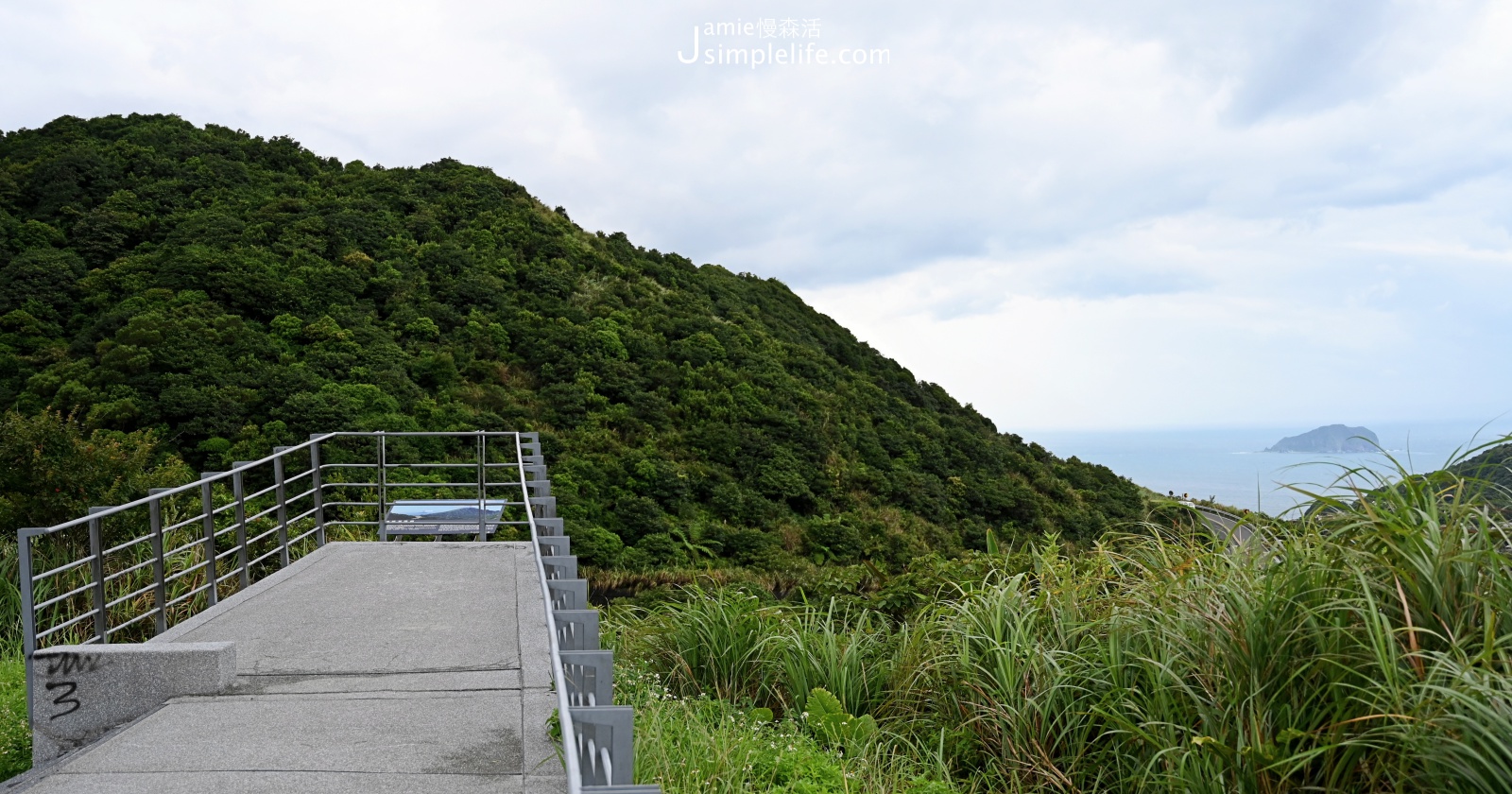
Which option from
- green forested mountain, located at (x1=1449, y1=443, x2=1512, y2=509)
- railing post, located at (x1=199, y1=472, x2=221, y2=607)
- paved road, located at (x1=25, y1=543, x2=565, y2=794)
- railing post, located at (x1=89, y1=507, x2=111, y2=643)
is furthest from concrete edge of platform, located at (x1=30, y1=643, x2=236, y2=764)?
green forested mountain, located at (x1=1449, y1=443, x2=1512, y2=509)

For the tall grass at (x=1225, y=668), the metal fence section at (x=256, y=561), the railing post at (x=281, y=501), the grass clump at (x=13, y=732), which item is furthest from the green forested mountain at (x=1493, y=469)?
the railing post at (x=281, y=501)

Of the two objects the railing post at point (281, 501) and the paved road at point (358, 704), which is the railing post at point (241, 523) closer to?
the paved road at point (358, 704)

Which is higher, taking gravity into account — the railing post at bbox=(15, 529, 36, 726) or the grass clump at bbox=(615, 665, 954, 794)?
the railing post at bbox=(15, 529, 36, 726)

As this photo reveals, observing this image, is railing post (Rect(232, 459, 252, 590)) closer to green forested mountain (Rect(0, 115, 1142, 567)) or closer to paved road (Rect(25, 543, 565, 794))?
paved road (Rect(25, 543, 565, 794))

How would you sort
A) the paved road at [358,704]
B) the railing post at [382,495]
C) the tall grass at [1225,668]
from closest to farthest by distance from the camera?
the tall grass at [1225,668] < the paved road at [358,704] < the railing post at [382,495]

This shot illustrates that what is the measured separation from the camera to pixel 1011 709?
192 inches

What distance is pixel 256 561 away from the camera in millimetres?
7461

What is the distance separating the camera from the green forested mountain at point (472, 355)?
2538 cm

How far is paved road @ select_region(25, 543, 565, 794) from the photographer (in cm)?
390

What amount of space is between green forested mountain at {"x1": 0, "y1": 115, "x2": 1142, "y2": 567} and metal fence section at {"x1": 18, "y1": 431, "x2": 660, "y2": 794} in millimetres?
8199

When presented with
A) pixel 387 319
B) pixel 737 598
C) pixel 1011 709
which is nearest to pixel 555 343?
Result: pixel 387 319

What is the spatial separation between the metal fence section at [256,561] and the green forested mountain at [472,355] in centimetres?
820

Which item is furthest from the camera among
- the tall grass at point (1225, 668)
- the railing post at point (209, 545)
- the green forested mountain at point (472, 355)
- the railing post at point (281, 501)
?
the green forested mountain at point (472, 355)

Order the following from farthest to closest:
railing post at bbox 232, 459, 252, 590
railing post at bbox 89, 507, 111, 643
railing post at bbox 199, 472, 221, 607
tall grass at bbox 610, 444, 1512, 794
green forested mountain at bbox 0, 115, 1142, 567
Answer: green forested mountain at bbox 0, 115, 1142, 567
railing post at bbox 232, 459, 252, 590
railing post at bbox 199, 472, 221, 607
railing post at bbox 89, 507, 111, 643
tall grass at bbox 610, 444, 1512, 794
